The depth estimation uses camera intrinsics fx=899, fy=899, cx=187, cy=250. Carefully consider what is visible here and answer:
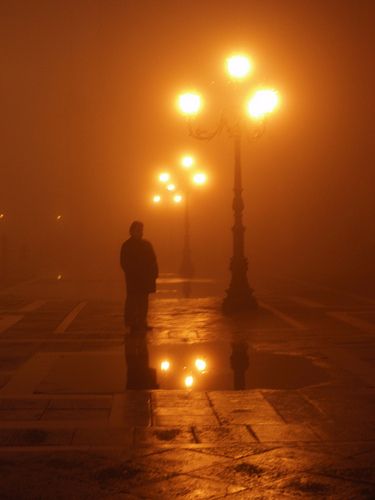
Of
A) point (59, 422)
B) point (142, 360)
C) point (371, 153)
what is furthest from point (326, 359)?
point (371, 153)

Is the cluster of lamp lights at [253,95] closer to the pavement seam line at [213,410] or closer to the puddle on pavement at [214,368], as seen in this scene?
the puddle on pavement at [214,368]

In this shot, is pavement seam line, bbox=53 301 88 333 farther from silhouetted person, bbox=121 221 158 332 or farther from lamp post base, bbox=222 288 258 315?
lamp post base, bbox=222 288 258 315

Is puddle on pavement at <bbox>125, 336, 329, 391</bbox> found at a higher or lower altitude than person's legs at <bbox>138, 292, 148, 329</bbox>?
lower

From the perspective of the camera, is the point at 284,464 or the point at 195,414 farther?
the point at 195,414

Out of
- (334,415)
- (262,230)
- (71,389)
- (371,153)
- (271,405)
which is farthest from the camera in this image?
(262,230)

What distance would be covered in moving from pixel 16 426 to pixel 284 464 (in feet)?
8.07

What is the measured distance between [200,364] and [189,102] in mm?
10647

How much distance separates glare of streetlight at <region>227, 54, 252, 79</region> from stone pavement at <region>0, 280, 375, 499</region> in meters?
6.41

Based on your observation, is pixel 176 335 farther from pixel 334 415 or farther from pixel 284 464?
pixel 284 464

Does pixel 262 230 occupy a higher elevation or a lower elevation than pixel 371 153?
lower

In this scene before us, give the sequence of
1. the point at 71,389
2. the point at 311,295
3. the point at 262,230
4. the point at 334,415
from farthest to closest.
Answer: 1. the point at 262,230
2. the point at 311,295
3. the point at 71,389
4. the point at 334,415

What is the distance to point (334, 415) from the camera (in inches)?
320

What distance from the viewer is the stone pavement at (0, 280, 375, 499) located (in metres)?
5.92

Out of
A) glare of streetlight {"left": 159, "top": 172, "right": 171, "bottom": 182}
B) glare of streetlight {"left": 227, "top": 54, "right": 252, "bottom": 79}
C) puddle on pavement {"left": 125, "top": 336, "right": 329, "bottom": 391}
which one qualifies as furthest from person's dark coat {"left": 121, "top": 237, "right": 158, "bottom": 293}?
glare of streetlight {"left": 159, "top": 172, "right": 171, "bottom": 182}
